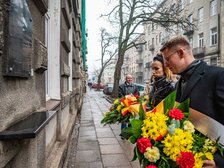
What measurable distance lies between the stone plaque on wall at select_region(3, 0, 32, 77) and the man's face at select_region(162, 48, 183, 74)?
109 cm

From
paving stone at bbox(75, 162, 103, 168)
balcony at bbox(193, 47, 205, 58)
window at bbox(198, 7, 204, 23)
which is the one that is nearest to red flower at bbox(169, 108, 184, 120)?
paving stone at bbox(75, 162, 103, 168)

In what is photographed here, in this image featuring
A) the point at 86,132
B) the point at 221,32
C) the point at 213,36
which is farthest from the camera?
the point at 213,36

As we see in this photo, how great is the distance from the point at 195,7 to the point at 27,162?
3387 centimetres

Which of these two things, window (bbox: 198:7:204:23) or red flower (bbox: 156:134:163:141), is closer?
red flower (bbox: 156:134:163:141)

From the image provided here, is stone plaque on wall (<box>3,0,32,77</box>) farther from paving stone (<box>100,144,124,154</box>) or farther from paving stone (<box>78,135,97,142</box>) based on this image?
paving stone (<box>78,135,97,142</box>)

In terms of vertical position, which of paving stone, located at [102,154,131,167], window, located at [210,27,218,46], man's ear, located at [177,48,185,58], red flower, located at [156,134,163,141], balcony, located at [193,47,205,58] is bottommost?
paving stone, located at [102,154,131,167]

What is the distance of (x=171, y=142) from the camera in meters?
1.58

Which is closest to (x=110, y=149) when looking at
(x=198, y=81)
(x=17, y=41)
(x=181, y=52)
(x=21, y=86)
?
(x=21, y=86)

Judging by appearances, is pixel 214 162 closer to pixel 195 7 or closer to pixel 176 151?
pixel 176 151

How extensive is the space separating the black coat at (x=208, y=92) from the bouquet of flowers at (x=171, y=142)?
8cm

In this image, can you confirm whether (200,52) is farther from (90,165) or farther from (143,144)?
(143,144)

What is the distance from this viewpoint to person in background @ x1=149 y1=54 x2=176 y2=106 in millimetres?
3371

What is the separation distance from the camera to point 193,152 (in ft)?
5.22

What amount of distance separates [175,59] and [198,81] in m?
0.29
